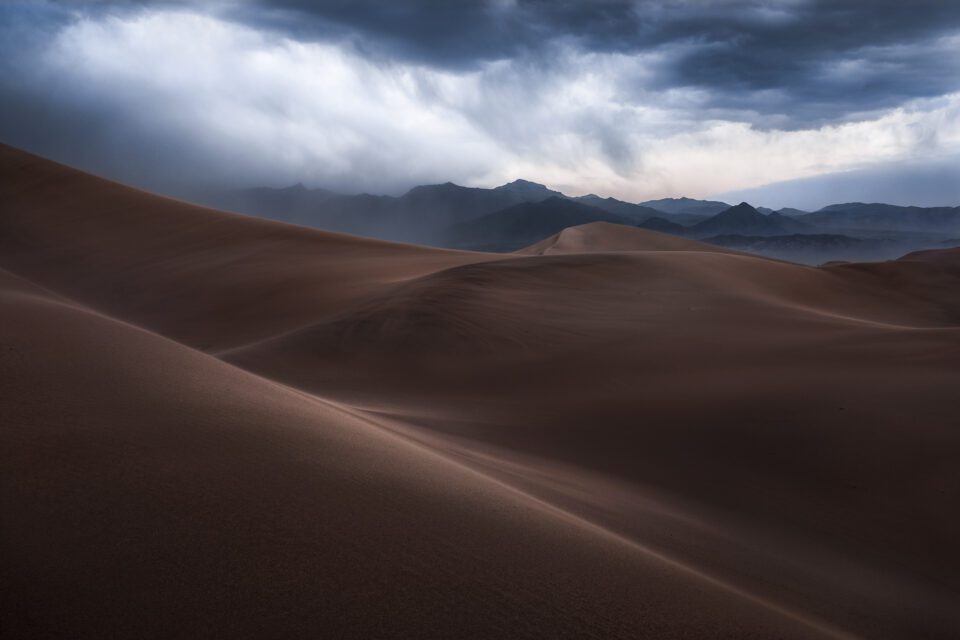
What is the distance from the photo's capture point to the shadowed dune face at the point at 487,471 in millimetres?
2289

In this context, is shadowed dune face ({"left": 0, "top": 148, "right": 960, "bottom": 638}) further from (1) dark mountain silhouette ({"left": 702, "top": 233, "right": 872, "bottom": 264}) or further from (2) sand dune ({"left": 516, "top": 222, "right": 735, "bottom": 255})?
(1) dark mountain silhouette ({"left": 702, "top": 233, "right": 872, "bottom": 264})

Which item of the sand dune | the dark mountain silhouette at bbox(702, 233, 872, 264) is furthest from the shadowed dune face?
the dark mountain silhouette at bbox(702, 233, 872, 264)

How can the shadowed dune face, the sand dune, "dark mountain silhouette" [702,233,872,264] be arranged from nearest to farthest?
the shadowed dune face < the sand dune < "dark mountain silhouette" [702,233,872,264]

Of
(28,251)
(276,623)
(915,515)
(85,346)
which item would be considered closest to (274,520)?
(276,623)

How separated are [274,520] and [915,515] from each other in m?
5.19

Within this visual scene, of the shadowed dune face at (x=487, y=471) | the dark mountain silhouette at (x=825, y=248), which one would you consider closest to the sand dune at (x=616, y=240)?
the shadowed dune face at (x=487, y=471)

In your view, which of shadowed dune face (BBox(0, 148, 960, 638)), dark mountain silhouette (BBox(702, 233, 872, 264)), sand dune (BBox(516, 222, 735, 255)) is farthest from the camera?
dark mountain silhouette (BBox(702, 233, 872, 264))

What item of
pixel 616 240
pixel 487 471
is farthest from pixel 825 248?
pixel 487 471

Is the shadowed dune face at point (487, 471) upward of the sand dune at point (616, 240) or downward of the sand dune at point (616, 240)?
downward

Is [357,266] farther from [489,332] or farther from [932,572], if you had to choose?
[932,572]

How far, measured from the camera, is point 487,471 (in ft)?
16.3

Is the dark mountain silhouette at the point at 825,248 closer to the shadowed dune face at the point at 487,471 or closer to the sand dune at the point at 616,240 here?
the sand dune at the point at 616,240

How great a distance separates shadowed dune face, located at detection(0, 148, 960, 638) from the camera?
2289mm

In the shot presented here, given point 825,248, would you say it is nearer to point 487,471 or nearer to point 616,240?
point 616,240
